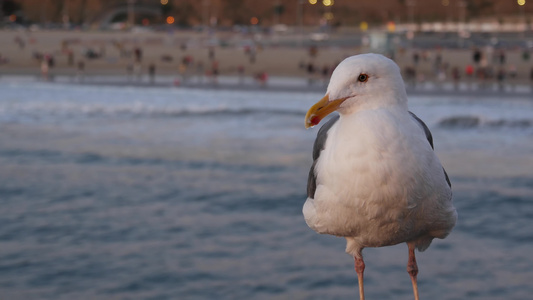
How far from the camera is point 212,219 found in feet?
42.0

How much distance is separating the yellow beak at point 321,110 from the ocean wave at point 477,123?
24.1 metres

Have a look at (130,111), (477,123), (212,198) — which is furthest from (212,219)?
(130,111)

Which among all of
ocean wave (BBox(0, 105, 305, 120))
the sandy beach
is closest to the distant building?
the sandy beach

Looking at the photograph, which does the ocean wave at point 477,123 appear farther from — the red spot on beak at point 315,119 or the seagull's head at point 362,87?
the red spot on beak at point 315,119

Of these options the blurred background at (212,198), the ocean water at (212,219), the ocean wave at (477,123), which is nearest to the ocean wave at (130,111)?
the blurred background at (212,198)

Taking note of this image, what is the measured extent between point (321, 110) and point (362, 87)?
220 millimetres

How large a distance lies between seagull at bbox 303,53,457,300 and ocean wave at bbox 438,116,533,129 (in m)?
23.7

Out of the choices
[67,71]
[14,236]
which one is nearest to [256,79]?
[67,71]

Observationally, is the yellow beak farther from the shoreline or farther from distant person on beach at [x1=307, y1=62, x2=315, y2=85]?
distant person on beach at [x1=307, y1=62, x2=315, y2=85]

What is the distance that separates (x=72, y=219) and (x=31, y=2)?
178647 mm

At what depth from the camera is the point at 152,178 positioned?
16.7m

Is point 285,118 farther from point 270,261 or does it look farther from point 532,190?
point 270,261

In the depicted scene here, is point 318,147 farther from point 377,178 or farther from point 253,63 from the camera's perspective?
point 253,63

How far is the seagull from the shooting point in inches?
147
